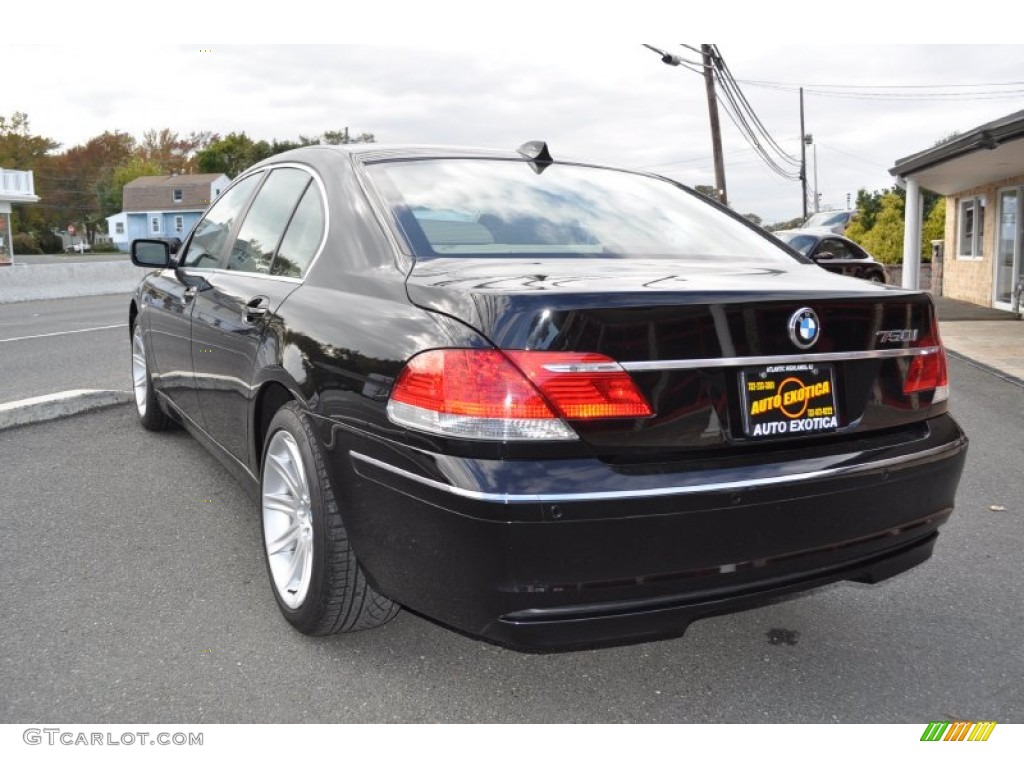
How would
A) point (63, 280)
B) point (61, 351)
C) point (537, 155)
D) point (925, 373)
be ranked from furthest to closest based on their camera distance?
1. point (63, 280)
2. point (61, 351)
3. point (537, 155)
4. point (925, 373)

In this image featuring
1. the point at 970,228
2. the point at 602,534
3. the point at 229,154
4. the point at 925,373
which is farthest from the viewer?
the point at 229,154

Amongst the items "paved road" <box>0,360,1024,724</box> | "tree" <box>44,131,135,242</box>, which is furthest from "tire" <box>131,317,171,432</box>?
"tree" <box>44,131,135,242</box>

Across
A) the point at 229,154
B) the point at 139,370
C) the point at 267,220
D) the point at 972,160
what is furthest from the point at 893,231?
the point at 229,154

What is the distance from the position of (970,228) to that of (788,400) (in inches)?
770

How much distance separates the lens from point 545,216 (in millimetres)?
3219

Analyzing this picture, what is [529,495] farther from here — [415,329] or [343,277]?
[343,277]

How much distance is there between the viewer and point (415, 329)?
2434mm

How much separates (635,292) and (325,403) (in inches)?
38.5

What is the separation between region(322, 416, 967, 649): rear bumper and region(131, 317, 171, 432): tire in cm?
339

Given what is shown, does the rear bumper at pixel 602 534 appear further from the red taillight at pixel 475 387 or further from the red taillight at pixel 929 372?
the red taillight at pixel 929 372

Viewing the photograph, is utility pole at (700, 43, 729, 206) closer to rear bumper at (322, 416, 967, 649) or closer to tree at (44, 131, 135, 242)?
rear bumper at (322, 416, 967, 649)

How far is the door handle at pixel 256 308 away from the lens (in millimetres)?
3283

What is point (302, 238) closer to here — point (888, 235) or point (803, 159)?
point (888, 235)

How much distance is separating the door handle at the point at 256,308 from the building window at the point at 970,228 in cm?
1796
